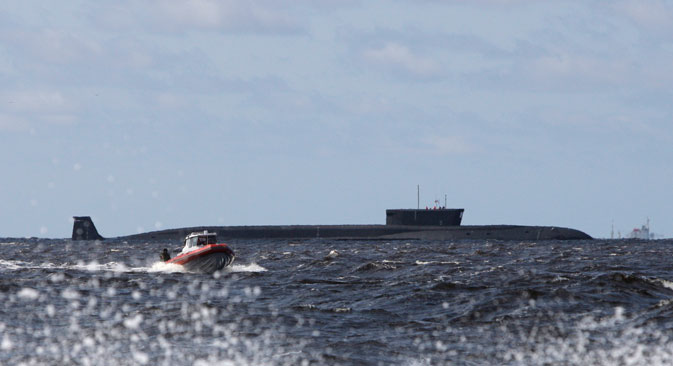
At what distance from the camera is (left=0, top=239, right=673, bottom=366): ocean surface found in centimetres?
1692

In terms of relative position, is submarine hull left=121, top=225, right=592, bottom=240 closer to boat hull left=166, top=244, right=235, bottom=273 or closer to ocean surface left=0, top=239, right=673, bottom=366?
boat hull left=166, top=244, right=235, bottom=273

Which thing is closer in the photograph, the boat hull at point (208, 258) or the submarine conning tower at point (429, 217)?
the boat hull at point (208, 258)

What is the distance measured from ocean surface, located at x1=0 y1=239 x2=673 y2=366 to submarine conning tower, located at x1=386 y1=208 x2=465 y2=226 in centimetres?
7533

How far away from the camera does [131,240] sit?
416 ft

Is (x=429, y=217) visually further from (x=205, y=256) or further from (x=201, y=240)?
(x=205, y=256)

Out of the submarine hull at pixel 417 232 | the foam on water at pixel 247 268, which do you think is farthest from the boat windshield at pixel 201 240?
the submarine hull at pixel 417 232

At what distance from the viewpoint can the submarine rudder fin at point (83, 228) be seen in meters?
128

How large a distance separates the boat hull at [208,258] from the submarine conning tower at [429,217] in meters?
71.2

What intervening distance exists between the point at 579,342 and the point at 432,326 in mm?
3851

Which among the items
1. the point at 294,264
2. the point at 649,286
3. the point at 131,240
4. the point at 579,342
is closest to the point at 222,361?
the point at 579,342

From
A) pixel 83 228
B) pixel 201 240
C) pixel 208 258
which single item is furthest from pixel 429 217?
pixel 208 258

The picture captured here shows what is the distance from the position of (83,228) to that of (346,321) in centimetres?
11527

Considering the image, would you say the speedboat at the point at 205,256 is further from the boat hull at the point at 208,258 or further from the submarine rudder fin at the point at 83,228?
the submarine rudder fin at the point at 83,228

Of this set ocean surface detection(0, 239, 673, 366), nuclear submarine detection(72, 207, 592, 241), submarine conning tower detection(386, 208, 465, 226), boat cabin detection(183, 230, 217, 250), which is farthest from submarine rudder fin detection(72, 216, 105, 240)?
ocean surface detection(0, 239, 673, 366)
